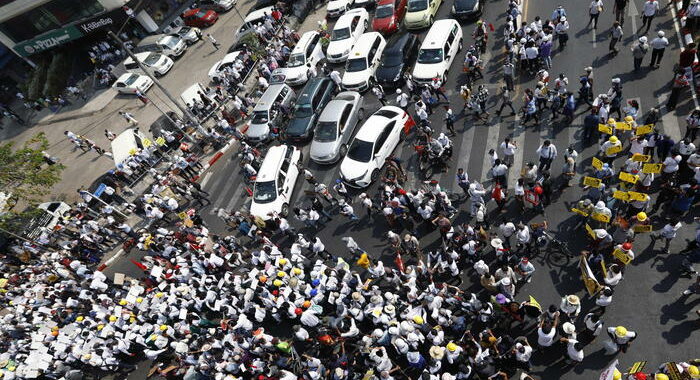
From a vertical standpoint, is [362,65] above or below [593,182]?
above

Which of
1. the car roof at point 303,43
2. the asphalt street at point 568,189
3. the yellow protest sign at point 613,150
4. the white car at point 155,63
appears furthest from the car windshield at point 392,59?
the white car at point 155,63

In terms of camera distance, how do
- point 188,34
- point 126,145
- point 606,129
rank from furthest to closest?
point 188,34
point 126,145
point 606,129

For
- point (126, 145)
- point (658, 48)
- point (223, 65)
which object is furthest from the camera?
point (223, 65)

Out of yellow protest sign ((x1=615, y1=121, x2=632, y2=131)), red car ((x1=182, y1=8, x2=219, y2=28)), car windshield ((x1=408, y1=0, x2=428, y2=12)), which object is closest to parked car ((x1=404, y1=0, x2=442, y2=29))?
car windshield ((x1=408, y1=0, x2=428, y2=12))

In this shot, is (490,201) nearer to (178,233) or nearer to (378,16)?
(178,233)

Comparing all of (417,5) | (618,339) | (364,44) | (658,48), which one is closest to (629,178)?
(618,339)

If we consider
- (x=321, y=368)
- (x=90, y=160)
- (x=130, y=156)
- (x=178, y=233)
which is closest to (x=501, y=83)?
(x=321, y=368)

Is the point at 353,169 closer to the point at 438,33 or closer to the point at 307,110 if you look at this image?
the point at 307,110
